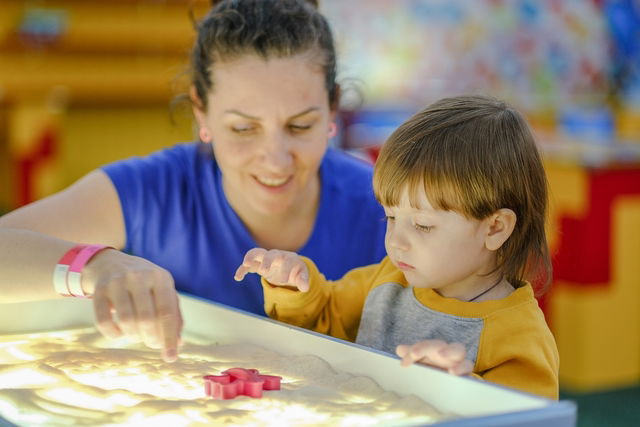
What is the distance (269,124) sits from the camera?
5.38 ft

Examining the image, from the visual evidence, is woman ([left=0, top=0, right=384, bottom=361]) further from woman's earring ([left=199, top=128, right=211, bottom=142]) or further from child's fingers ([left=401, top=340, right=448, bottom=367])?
child's fingers ([left=401, top=340, right=448, bottom=367])

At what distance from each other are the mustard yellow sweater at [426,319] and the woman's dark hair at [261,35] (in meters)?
0.41

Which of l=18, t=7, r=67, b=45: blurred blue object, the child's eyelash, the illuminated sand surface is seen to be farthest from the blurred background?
the illuminated sand surface

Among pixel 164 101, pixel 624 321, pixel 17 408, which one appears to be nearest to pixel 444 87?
pixel 164 101

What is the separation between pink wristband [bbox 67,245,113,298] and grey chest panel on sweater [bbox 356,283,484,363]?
406 mm

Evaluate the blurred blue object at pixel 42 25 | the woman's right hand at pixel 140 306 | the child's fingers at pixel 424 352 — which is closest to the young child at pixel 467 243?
the child's fingers at pixel 424 352

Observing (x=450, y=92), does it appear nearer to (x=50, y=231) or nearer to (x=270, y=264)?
(x=50, y=231)

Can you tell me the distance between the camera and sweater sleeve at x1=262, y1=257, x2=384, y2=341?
142 centimetres

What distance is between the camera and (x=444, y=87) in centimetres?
627

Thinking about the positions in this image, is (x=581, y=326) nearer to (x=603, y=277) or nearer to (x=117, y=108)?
(x=603, y=277)

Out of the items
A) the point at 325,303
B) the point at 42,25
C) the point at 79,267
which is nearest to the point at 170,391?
the point at 79,267

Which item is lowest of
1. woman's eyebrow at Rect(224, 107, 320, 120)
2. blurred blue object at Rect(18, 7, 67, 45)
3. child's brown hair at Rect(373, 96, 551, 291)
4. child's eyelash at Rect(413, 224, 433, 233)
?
child's eyelash at Rect(413, 224, 433, 233)

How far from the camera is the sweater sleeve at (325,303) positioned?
142 centimetres

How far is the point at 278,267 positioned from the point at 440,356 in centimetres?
39
